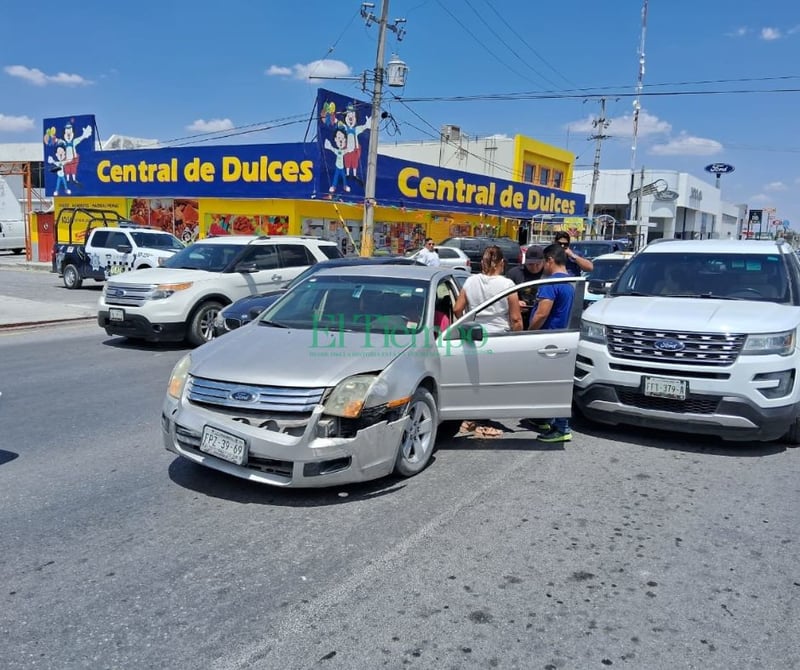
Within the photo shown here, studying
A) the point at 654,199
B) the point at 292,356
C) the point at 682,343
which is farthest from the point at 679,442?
the point at 654,199

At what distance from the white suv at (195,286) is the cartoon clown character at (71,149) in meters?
19.8

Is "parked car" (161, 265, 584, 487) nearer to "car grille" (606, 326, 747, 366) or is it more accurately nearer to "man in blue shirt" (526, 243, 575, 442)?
"man in blue shirt" (526, 243, 575, 442)

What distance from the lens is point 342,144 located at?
21812mm

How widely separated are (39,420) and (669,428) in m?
5.95

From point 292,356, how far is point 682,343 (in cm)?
347

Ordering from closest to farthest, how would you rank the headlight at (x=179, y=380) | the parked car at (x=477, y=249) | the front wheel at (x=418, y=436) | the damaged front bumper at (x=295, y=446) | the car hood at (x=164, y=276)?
1. the damaged front bumper at (x=295, y=446)
2. the headlight at (x=179, y=380)
3. the front wheel at (x=418, y=436)
4. the car hood at (x=164, y=276)
5. the parked car at (x=477, y=249)

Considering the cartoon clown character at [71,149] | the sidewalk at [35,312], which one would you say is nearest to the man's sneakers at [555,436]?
the sidewalk at [35,312]

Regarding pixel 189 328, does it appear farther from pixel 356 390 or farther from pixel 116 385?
pixel 356 390

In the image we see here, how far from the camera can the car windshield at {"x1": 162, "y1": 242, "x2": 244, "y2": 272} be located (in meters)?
11.1

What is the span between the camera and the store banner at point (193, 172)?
21328mm

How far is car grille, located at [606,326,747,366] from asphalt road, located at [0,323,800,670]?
2.83 feet

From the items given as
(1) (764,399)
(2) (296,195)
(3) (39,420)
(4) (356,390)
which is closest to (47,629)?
(4) (356,390)

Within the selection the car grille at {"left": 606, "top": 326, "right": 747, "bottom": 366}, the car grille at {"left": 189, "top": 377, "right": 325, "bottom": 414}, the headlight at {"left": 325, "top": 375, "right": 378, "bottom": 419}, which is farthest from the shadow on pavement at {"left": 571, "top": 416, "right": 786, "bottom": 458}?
the car grille at {"left": 189, "top": 377, "right": 325, "bottom": 414}

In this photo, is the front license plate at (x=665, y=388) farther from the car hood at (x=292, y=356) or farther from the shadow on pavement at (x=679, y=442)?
the car hood at (x=292, y=356)
